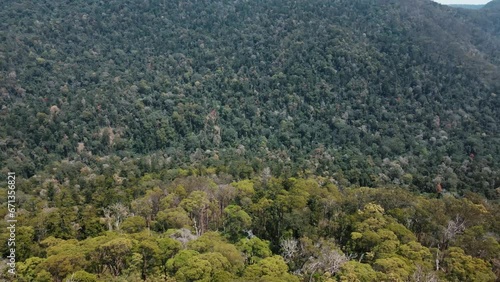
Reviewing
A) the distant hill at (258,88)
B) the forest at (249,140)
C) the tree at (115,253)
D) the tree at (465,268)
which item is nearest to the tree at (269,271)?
the forest at (249,140)

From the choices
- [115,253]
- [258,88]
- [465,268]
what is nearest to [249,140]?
[258,88]

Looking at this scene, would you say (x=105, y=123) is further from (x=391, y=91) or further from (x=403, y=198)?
(x=391, y=91)

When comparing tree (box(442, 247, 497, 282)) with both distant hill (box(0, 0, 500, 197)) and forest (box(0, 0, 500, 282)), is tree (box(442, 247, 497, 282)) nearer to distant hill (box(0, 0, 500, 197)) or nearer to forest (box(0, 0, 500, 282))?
forest (box(0, 0, 500, 282))

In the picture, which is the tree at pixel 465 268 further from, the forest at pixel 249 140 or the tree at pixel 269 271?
the tree at pixel 269 271

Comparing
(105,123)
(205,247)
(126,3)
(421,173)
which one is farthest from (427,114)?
(126,3)

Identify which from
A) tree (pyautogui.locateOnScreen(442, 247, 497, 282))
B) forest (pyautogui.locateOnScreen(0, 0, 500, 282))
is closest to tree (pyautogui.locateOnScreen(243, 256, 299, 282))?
forest (pyautogui.locateOnScreen(0, 0, 500, 282))
